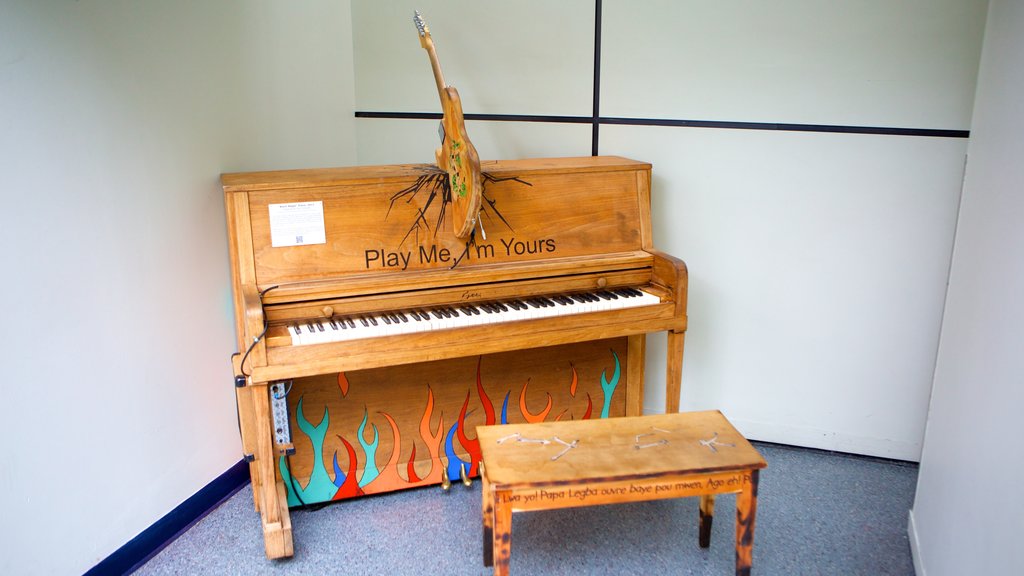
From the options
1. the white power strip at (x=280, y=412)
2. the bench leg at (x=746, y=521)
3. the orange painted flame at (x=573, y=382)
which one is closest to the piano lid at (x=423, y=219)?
the white power strip at (x=280, y=412)

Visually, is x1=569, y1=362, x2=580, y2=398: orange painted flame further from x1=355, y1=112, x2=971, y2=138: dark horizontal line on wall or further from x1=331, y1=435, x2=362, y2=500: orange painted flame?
x1=355, y1=112, x2=971, y2=138: dark horizontal line on wall

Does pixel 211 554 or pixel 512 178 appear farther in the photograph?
pixel 512 178

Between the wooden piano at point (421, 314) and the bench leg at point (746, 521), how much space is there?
2.19 feet

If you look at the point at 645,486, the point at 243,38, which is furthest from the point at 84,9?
the point at 645,486

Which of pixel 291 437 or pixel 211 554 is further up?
pixel 291 437

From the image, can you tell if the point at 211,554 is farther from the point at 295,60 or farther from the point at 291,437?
the point at 295,60

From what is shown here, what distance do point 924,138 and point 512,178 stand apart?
1481 millimetres

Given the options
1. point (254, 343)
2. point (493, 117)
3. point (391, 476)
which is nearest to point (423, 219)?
point (254, 343)

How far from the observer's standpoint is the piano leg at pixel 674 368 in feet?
8.32

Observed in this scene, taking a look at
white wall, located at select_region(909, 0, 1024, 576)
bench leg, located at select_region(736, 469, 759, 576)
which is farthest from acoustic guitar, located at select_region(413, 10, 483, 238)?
white wall, located at select_region(909, 0, 1024, 576)

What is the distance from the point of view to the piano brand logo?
237 cm

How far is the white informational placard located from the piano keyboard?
261 millimetres

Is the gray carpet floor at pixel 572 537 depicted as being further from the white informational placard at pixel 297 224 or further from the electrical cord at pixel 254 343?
the white informational placard at pixel 297 224

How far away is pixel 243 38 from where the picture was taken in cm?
260
